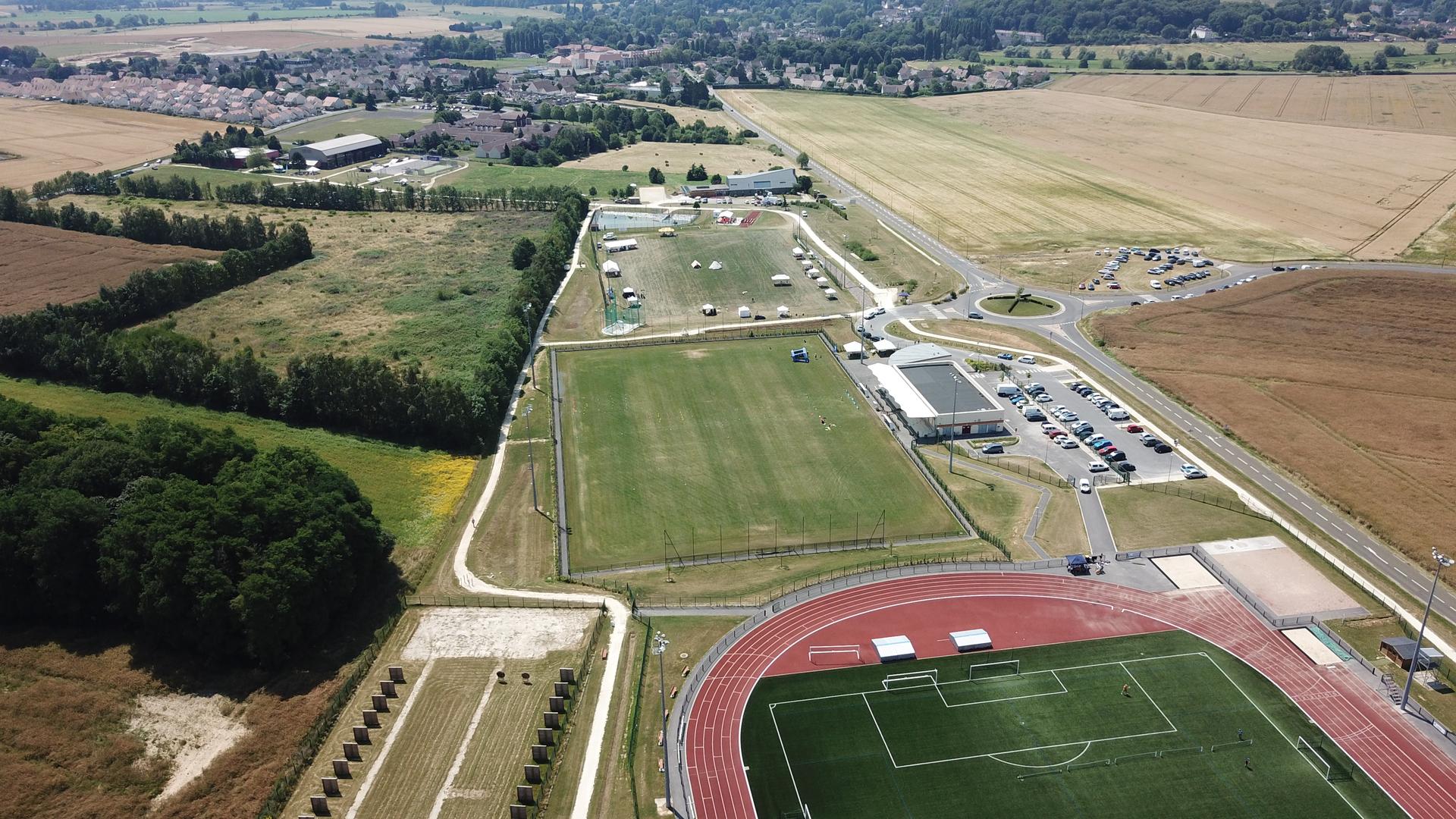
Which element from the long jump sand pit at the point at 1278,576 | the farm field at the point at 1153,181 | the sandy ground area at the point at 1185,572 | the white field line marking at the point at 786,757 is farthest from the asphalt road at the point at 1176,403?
the white field line marking at the point at 786,757

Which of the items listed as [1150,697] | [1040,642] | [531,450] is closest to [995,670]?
[1040,642]

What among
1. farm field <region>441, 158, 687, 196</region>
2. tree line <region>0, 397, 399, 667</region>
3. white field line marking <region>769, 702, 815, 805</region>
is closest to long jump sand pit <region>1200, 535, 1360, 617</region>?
white field line marking <region>769, 702, 815, 805</region>

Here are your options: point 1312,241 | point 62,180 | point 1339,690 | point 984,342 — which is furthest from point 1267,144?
point 62,180

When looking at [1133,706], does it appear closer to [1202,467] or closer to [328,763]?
[1202,467]

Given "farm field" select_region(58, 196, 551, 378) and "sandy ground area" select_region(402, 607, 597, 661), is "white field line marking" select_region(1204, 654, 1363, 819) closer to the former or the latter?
"sandy ground area" select_region(402, 607, 597, 661)

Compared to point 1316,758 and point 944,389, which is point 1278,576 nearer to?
point 1316,758
